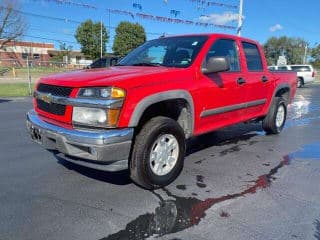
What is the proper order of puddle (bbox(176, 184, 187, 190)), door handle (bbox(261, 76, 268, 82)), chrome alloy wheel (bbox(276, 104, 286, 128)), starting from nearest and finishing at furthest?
puddle (bbox(176, 184, 187, 190)) < door handle (bbox(261, 76, 268, 82)) < chrome alloy wheel (bbox(276, 104, 286, 128))

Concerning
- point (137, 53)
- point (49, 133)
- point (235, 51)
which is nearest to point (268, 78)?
point (235, 51)

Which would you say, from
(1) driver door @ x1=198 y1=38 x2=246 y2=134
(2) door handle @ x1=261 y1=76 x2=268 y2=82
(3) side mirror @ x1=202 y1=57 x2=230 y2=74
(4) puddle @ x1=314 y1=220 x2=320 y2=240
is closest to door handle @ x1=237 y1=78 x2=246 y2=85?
(1) driver door @ x1=198 y1=38 x2=246 y2=134

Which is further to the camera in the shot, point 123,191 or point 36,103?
point 36,103

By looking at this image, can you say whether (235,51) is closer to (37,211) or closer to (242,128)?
(242,128)

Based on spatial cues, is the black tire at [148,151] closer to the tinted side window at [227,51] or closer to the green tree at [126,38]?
the tinted side window at [227,51]

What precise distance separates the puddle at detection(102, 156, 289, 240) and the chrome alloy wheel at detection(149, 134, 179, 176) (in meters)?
0.27

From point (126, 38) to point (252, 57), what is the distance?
57.3 m

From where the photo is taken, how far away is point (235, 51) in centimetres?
573

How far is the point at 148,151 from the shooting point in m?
4.02

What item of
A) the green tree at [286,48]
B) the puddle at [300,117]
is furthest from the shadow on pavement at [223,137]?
the green tree at [286,48]

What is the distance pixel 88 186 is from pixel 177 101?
1.51 metres

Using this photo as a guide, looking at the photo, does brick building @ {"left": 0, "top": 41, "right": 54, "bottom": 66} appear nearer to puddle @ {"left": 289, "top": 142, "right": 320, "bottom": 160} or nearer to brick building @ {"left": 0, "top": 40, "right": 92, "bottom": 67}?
brick building @ {"left": 0, "top": 40, "right": 92, "bottom": 67}

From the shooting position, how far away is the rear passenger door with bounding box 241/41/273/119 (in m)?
5.89

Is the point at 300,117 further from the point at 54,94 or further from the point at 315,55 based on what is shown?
the point at 315,55
